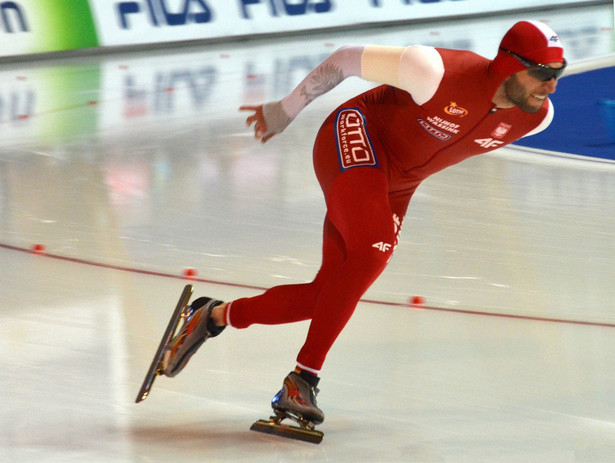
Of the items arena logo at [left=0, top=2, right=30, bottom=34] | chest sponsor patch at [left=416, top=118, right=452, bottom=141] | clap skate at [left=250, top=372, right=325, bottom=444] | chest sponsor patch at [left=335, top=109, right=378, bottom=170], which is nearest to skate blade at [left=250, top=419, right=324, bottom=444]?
clap skate at [left=250, top=372, right=325, bottom=444]

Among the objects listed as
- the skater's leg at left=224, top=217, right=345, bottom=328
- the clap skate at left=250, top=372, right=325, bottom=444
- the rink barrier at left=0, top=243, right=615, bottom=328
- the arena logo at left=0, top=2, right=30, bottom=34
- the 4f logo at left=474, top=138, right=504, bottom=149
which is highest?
the 4f logo at left=474, top=138, right=504, bottom=149

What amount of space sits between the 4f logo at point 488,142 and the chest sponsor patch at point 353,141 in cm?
29

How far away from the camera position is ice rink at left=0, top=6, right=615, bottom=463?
2.51m

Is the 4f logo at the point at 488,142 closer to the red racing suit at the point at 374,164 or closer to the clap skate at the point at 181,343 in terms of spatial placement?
the red racing suit at the point at 374,164

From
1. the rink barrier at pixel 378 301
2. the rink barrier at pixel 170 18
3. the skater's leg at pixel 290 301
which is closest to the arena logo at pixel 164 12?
the rink barrier at pixel 170 18

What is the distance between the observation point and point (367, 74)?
8.43ft

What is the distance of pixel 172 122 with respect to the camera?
6.87 meters

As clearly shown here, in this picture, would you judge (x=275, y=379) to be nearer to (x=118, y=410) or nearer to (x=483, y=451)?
(x=118, y=410)

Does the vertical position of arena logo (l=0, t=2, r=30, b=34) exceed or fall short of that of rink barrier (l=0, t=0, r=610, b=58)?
it exceeds it

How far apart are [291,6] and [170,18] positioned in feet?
5.21

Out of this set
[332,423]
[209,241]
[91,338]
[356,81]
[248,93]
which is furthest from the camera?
[356,81]

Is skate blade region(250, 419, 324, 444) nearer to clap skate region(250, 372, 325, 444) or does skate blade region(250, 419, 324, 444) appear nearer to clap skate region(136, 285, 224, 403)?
clap skate region(250, 372, 325, 444)

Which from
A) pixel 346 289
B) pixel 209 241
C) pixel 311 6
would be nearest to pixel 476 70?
pixel 346 289

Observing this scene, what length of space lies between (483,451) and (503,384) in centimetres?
47
